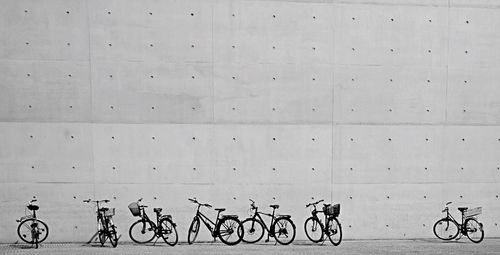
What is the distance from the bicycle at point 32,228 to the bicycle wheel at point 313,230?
6.00 meters

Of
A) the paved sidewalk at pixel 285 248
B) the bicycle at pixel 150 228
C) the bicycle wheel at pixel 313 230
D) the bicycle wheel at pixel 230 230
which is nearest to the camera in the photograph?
the paved sidewalk at pixel 285 248

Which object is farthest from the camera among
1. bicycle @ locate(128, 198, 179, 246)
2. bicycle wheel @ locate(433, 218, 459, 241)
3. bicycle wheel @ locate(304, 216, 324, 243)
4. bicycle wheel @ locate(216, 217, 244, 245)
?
bicycle wheel @ locate(433, 218, 459, 241)

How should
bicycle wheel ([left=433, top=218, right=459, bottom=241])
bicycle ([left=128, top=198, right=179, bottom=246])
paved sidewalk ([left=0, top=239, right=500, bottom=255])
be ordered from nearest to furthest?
paved sidewalk ([left=0, top=239, right=500, bottom=255]) → bicycle ([left=128, top=198, right=179, bottom=246]) → bicycle wheel ([left=433, top=218, right=459, bottom=241])

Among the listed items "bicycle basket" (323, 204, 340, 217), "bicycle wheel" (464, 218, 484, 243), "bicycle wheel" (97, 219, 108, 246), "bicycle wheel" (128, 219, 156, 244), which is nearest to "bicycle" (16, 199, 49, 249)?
"bicycle wheel" (97, 219, 108, 246)

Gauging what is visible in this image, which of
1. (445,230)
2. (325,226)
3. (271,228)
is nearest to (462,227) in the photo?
(445,230)

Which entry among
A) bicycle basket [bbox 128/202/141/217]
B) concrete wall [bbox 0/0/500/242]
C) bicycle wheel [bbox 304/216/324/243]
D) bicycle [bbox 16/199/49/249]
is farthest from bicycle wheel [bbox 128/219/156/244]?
bicycle wheel [bbox 304/216/324/243]

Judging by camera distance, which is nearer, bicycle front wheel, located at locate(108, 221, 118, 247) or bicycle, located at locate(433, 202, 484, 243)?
→ bicycle front wheel, located at locate(108, 221, 118, 247)

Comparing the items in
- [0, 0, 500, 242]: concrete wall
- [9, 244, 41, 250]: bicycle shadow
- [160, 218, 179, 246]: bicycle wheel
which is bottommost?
[9, 244, 41, 250]: bicycle shadow

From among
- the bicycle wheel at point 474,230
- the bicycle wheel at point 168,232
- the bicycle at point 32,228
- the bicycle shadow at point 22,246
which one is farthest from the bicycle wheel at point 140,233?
the bicycle wheel at point 474,230

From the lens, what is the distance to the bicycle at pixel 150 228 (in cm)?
927

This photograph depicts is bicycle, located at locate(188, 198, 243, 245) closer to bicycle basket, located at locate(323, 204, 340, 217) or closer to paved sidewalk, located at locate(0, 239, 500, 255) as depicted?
paved sidewalk, located at locate(0, 239, 500, 255)

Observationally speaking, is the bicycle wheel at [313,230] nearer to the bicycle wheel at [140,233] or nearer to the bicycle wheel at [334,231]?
the bicycle wheel at [334,231]

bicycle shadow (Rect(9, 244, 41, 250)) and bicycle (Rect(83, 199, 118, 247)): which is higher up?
bicycle (Rect(83, 199, 118, 247))

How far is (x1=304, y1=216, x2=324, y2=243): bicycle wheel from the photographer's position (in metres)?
9.68
